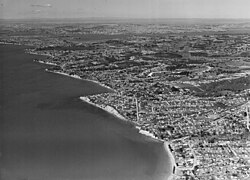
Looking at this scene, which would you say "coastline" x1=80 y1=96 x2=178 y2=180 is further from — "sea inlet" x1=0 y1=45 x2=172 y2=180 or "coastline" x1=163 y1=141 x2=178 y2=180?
"sea inlet" x1=0 y1=45 x2=172 y2=180

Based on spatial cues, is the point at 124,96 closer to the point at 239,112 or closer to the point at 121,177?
the point at 239,112

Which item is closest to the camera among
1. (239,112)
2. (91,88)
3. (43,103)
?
(239,112)

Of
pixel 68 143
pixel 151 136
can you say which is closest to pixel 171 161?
pixel 151 136

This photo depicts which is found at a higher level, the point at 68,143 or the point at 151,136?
the point at 151,136

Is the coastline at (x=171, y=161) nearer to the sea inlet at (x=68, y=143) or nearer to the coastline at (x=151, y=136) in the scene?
the coastline at (x=151, y=136)

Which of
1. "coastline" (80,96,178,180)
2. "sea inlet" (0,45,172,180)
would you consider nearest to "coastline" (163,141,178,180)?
"coastline" (80,96,178,180)

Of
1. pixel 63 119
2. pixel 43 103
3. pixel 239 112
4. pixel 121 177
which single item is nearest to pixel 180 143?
pixel 121 177

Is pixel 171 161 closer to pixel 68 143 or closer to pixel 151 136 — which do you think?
pixel 151 136

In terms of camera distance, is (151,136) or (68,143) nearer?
(68,143)
